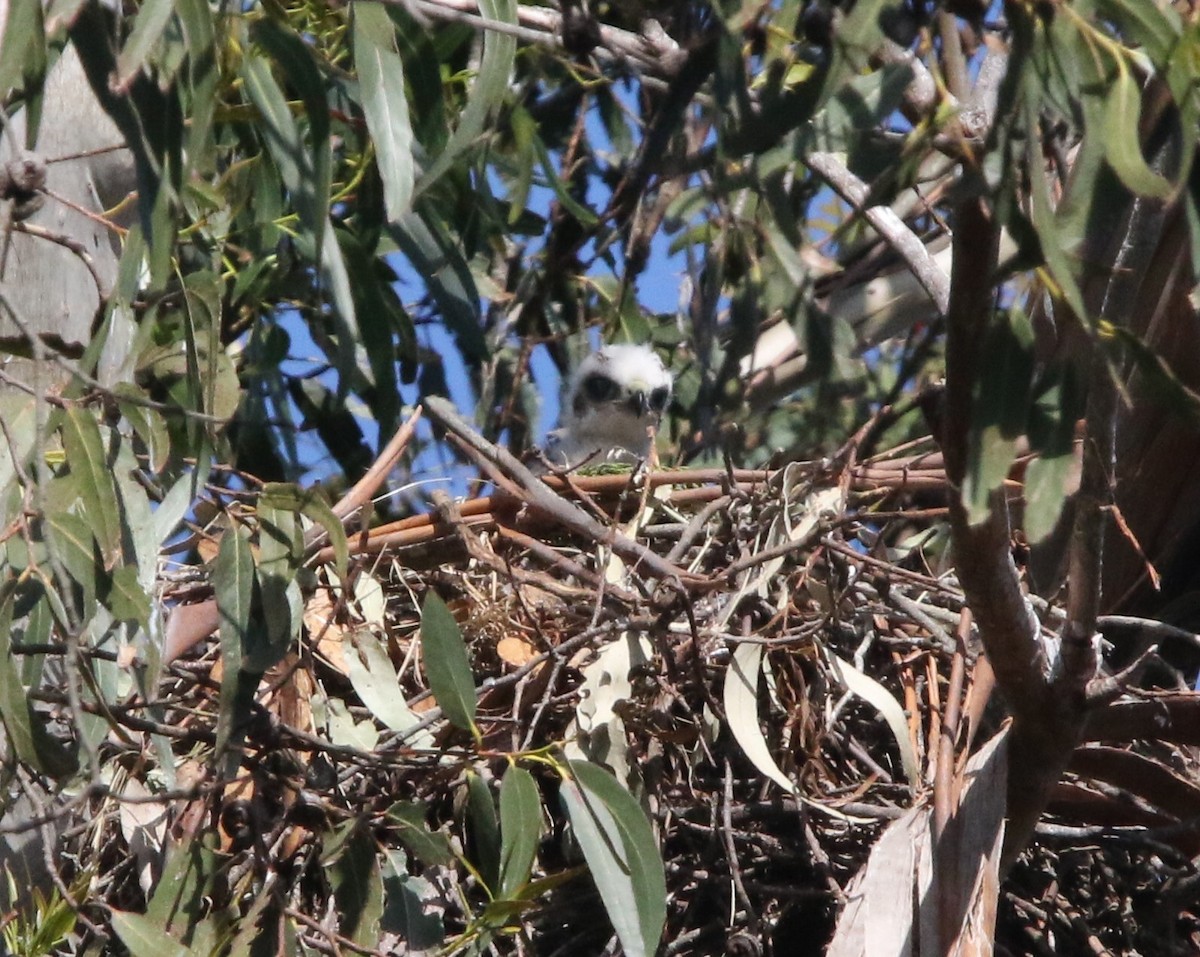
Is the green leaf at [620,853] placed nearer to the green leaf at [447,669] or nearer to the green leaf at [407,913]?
the green leaf at [447,669]

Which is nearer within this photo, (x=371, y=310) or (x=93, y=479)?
(x=93, y=479)

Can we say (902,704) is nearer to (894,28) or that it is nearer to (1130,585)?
(1130,585)

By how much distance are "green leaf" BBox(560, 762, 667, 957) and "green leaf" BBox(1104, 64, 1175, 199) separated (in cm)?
100

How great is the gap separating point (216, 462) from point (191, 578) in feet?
1.06

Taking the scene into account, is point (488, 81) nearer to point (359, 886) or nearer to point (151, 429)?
point (151, 429)

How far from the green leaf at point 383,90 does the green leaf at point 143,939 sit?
856mm

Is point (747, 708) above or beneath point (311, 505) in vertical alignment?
beneath

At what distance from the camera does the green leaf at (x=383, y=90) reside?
153cm

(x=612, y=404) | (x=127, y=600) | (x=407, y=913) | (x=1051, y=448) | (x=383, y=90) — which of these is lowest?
(x=612, y=404)

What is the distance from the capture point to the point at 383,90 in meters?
1.58

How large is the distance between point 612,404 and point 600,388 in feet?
0.19

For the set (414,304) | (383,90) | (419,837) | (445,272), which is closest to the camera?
→ (383,90)

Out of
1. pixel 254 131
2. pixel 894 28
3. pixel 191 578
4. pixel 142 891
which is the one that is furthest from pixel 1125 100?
pixel 142 891

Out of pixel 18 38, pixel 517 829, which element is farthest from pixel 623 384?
pixel 18 38
